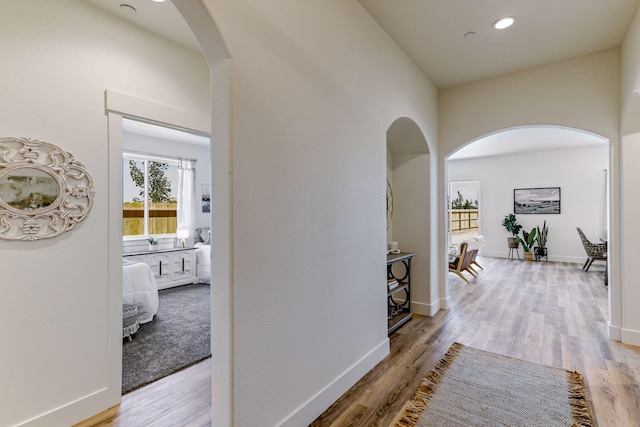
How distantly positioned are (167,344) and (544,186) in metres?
9.28

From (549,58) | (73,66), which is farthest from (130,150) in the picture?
(549,58)

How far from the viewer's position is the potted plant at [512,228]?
8.18 meters

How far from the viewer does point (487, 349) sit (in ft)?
9.50

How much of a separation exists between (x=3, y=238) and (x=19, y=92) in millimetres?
867

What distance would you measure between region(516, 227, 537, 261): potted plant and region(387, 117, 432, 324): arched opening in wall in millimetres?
5908

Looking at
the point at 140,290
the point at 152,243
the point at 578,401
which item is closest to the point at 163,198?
the point at 152,243

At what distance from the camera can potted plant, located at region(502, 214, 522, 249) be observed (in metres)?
8.18

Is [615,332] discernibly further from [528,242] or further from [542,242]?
[542,242]

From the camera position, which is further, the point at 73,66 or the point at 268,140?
the point at 73,66

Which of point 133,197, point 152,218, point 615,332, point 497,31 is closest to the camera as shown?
point 497,31

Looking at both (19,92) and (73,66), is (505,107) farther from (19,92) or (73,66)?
(19,92)

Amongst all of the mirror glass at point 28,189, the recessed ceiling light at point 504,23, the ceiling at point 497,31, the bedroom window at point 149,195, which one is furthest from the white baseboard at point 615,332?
the bedroom window at point 149,195

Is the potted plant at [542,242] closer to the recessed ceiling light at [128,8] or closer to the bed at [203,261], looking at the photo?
the bed at [203,261]

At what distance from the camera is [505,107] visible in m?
3.69
